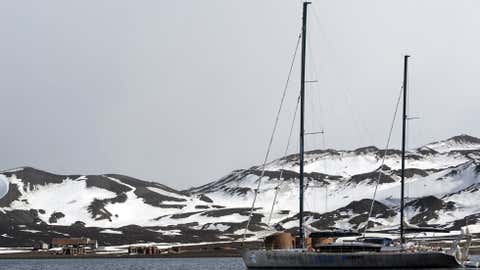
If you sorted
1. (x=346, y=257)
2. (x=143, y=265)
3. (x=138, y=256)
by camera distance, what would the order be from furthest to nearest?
(x=138, y=256) < (x=143, y=265) < (x=346, y=257)

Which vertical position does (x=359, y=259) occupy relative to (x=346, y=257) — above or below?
below

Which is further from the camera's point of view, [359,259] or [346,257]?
[346,257]

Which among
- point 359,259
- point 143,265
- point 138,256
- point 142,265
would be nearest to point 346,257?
point 359,259

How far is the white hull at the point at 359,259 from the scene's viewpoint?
78.5 metres


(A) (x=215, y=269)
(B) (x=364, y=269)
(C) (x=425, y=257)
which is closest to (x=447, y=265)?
(C) (x=425, y=257)

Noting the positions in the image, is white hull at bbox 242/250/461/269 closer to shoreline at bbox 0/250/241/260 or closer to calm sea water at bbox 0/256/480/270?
calm sea water at bbox 0/256/480/270

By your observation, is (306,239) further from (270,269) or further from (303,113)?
(303,113)

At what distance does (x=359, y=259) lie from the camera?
79.4 metres

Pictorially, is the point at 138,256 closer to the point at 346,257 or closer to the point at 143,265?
the point at 143,265

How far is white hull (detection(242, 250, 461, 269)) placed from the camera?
7850cm

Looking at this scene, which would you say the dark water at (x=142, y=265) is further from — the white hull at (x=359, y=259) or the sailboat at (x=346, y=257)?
the white hull at (x=359, y=259)

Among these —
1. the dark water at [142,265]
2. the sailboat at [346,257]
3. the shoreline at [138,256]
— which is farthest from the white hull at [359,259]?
the shoreline at [138,256]

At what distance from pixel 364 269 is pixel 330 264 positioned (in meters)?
3.07

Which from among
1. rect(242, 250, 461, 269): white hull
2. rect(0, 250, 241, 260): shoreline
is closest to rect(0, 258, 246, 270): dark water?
rect(242, 250, 461, 269): white hull
